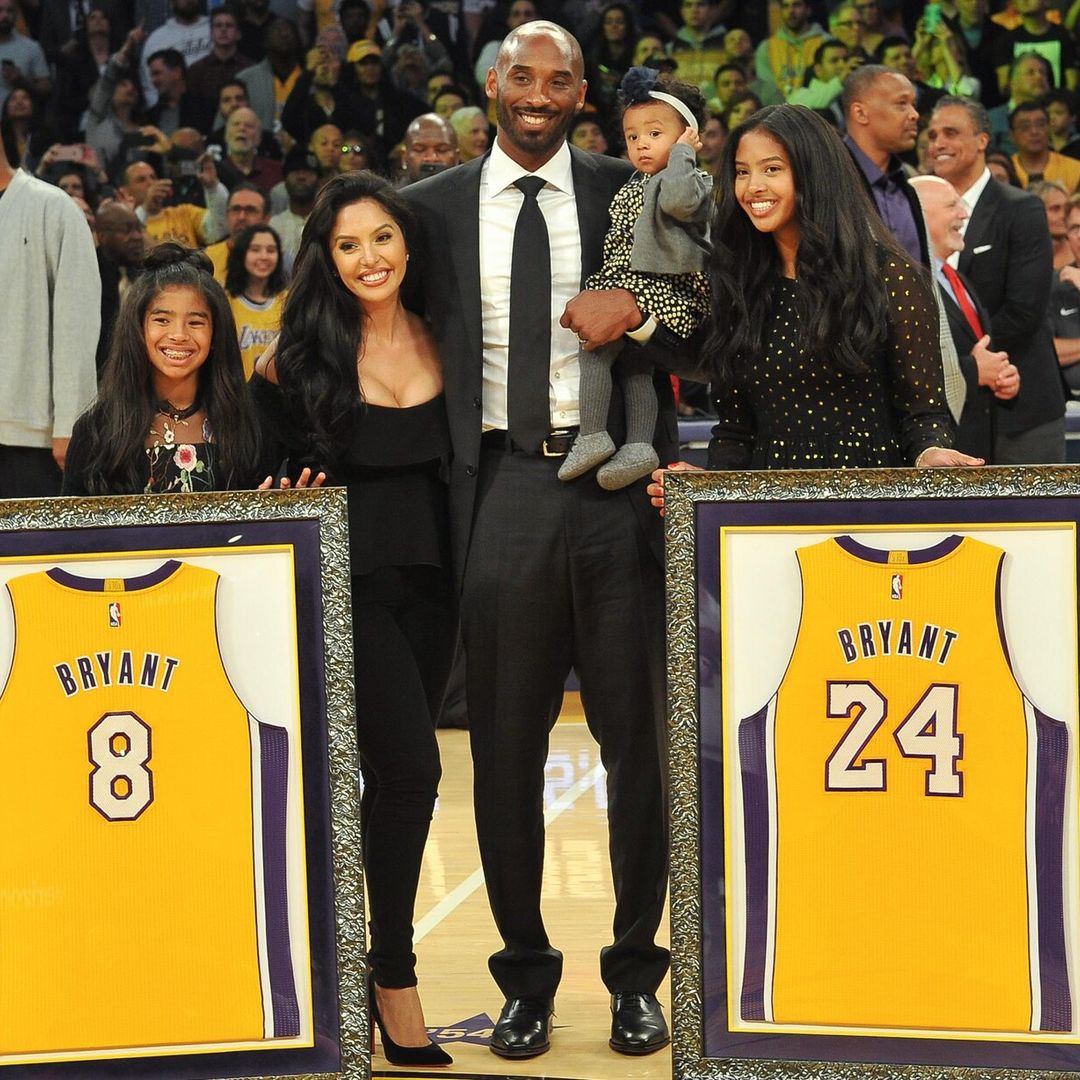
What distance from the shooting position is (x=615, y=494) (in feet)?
10.8

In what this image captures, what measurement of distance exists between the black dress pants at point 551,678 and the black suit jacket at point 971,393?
226 centimetres

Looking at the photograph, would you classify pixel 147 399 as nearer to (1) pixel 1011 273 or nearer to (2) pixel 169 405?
(2) pixel 169 405

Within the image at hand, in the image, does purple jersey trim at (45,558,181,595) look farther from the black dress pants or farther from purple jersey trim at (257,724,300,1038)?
the black dress pants

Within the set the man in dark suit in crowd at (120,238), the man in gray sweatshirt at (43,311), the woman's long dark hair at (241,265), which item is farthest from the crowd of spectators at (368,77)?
the man in gray sweatshirt at (43,311)

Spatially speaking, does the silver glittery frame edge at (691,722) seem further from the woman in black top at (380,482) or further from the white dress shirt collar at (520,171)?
the white dress shirt collar at (520,171)

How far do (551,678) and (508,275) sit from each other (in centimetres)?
77

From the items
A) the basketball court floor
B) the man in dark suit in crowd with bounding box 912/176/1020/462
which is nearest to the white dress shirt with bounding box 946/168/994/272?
the man in dark suit in crowd with bounding box 912/176/1020/462

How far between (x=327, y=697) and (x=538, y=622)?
55 centimetres

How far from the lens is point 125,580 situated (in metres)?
2.84

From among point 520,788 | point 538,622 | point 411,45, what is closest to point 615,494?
point 538,622

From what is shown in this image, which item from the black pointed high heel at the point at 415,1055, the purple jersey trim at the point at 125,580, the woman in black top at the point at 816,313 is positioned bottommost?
the black pointed high heel at the point at 415,1055

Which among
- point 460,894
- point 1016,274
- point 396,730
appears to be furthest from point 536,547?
point 1016,274

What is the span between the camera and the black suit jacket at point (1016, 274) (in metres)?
5.51

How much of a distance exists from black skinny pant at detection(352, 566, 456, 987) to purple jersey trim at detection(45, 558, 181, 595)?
42cm
